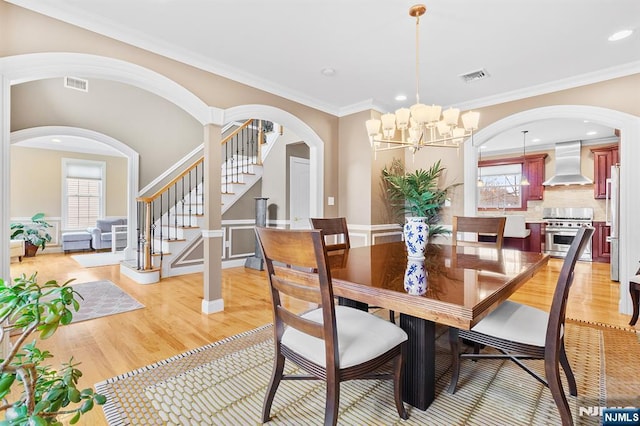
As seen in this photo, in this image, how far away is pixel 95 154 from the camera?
801 centimetres

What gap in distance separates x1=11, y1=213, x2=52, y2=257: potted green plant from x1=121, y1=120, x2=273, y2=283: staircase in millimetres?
2438

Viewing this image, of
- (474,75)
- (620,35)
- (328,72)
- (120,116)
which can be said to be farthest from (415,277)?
(120,116)

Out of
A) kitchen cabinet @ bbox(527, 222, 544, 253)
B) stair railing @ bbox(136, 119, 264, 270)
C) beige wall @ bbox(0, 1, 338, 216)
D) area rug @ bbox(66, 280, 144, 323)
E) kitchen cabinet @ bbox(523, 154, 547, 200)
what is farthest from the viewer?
kitchen cabinet @ bbox(523, 154, 547, 200)

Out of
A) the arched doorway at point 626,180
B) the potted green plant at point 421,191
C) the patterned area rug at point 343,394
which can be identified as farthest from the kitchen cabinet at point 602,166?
the patterned area rug at point 343,394

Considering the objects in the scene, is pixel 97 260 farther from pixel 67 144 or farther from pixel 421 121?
pixel 421 121

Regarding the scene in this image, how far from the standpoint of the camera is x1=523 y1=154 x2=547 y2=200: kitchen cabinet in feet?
23.2

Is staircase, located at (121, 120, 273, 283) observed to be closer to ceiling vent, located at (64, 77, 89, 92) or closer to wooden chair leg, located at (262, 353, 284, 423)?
ceiling vent, located at (64, 77, 89, 92)

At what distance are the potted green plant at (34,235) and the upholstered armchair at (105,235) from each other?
82 centimetres

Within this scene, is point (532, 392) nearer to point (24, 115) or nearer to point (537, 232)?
point (537, 232)

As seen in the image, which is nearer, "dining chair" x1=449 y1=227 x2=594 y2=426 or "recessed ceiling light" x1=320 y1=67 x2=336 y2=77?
"dining chair" x1=449 y1=227 x2=594 y2=426

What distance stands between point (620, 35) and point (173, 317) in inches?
191

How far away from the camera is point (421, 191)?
4.41m

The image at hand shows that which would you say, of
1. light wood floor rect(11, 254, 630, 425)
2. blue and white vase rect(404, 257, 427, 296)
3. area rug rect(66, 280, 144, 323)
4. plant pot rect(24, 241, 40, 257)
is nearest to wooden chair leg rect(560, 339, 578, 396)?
blue and white vase rect(404, 257, 427, 296)

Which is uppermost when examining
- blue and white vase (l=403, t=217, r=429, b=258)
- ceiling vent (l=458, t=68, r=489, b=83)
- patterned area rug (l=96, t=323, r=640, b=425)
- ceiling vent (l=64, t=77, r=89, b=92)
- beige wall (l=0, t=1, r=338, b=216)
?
ceiling vent (l=64, t=77, r=89, b=92)
